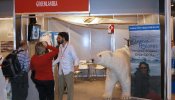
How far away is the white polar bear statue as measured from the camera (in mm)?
6762

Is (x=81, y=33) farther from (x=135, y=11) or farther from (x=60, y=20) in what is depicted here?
(x=135, y=11)

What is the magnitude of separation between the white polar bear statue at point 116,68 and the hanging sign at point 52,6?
48.8 inches

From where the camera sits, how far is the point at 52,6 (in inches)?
249

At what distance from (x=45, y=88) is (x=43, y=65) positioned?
480mm

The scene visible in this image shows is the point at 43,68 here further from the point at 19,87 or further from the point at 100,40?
the point at 100,40

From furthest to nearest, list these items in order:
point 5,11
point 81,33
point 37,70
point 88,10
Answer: point 81,33 < point 5,11 < point 88,10 < point 37,70

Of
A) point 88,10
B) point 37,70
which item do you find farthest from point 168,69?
point 37,70

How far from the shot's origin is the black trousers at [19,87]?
5.49m

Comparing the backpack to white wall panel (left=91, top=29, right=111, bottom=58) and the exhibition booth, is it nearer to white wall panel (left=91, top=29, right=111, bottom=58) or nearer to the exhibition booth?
the exhibition booth

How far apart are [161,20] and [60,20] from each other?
3283mm

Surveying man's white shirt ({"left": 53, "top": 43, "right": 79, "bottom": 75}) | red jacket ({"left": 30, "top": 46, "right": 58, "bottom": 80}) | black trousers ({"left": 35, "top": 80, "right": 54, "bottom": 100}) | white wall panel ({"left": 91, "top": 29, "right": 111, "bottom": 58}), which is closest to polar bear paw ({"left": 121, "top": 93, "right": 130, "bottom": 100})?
man's white shirt ({"left": 53, "top": 43, "right": 79, "bottom": 75})

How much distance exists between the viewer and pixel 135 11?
6.26 meters

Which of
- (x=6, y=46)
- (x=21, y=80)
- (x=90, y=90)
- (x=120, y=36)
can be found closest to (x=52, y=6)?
(x=6, y=46)

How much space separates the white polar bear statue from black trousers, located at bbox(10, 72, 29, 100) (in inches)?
75.1
